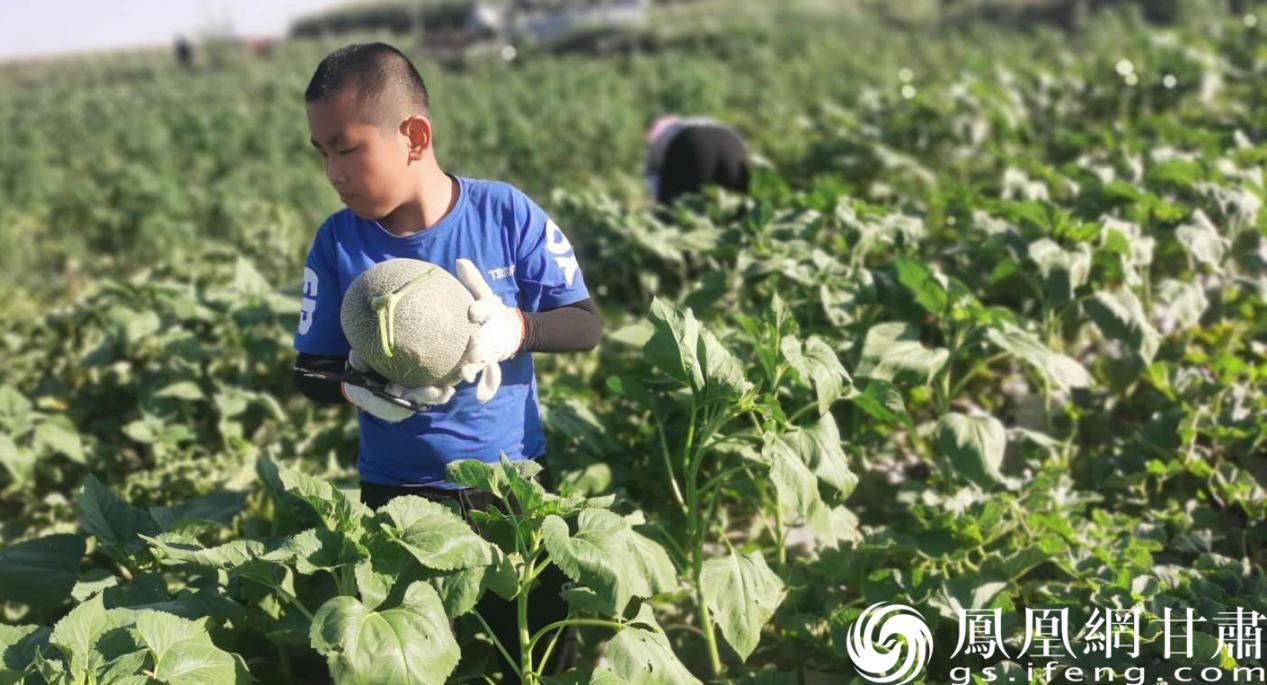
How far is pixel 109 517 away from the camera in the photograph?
2.98m

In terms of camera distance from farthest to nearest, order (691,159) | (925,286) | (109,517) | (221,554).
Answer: (691,159)
(925,286)
(109,517)
(221,554)

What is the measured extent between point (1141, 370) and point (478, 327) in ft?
9.10

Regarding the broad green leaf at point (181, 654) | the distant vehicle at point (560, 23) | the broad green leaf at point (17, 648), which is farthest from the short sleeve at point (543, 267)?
the distant vehicle at point (560, 23)

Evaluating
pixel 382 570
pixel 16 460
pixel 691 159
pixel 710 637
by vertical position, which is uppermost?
pixel 691 159

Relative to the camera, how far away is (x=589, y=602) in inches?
98.3

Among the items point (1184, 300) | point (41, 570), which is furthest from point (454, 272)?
point (1184, 300)

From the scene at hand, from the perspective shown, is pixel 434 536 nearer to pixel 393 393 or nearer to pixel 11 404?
pixel 393 393

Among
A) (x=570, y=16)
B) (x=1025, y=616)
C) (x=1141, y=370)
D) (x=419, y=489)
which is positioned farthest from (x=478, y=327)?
(x=570, y=16)

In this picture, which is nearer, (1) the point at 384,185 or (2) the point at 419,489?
(1) the point at 384,185

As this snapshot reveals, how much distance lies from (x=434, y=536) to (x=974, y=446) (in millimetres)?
1659

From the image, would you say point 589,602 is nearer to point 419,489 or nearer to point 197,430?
point 419,489

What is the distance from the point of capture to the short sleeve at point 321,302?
9.01ft

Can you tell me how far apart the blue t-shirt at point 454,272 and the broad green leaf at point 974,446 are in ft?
3.96

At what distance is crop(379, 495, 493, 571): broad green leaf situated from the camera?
232 cm
